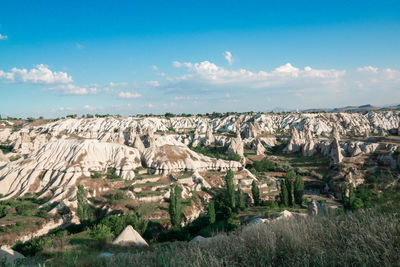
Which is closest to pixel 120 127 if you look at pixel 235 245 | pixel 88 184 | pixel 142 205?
pixel 88 184

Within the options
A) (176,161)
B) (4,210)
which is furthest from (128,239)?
(176,161)

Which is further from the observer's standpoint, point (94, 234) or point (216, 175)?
point (216, 175)

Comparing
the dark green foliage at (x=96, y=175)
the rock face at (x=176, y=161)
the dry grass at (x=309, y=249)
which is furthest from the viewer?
the rock face at (x=176, y=161)

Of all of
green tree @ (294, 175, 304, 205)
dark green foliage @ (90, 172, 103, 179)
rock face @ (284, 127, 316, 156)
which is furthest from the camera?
rock face @ (284, 127, 316, 156)

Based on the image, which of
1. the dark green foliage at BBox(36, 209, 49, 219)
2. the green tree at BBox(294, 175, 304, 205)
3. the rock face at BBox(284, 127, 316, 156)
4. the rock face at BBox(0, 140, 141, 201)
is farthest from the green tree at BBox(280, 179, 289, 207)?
the rock face at BBox(284, 127, 316, 156)

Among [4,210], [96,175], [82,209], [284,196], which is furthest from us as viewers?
[96,175]

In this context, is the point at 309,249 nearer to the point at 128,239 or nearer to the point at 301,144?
the point at 128,239

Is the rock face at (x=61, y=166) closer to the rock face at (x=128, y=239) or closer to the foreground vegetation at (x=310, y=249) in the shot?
the rock face at (x=128, y=239)

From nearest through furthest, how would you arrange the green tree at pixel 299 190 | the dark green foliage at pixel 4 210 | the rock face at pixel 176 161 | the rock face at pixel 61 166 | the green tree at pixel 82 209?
the green tree at pixel 82 209
the dark green foliage at pixel 4 210
the rock face at pixel 61 166
the green tree at pixel 299 190
the rock face at pixel 176 161

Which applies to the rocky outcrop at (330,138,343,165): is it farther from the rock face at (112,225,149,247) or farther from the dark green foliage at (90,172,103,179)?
the rock face at (112,225,149,247)

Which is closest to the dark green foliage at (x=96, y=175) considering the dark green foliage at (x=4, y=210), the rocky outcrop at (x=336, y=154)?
the dark green foliage at (x=4, y=210)

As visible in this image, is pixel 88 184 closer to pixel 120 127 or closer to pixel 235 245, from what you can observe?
pixel 235 245
